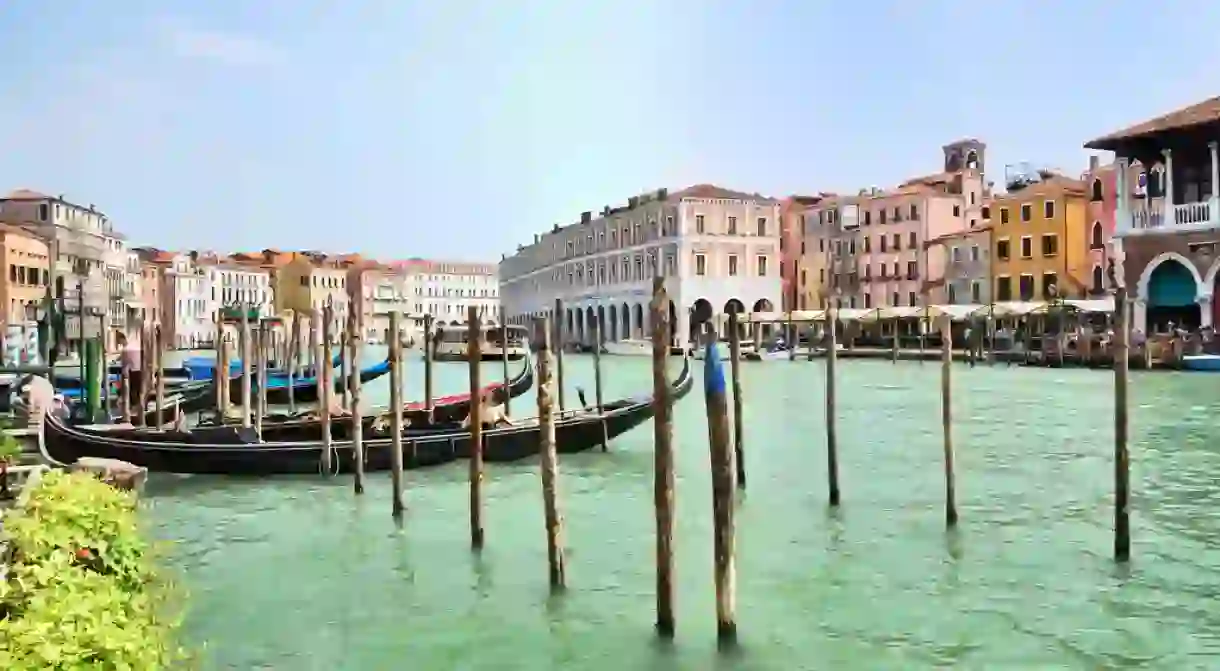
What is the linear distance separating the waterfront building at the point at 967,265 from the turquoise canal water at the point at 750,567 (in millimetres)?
27382

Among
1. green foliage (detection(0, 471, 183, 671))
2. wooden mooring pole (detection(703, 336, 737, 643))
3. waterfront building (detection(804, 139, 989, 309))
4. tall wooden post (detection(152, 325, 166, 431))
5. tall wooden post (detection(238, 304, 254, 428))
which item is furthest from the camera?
waterfront building (detection(804, 139, 989, 309))

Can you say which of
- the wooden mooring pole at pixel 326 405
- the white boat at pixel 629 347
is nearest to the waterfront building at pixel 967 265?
the white boat at pixel 629 347

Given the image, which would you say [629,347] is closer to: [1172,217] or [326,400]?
[1172,217]

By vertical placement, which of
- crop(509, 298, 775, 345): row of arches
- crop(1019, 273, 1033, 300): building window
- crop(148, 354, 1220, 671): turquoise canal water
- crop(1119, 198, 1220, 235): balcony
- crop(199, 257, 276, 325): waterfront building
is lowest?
crop(148, 354, 1220, 671): turquoise canal water

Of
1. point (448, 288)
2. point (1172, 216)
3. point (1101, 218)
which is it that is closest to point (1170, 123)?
point (1172, 216)

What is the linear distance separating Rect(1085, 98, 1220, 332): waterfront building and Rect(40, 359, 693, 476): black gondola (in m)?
16.7

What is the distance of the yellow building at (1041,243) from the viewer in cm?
3681

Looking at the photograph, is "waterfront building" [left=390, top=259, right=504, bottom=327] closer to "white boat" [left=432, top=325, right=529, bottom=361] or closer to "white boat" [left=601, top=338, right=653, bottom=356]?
"white boat" [left=432, top=325, right=529, bottom=361]

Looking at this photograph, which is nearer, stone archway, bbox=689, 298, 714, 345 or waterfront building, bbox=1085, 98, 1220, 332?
waterfront building, bbox=1085, 98, 1220, 332

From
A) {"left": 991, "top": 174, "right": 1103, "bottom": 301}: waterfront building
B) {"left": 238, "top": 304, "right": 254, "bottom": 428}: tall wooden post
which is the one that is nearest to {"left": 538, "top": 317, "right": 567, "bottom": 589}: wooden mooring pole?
{"left": 238, "top": 304, "right": 254, "bottom": 428}: tall wooden post

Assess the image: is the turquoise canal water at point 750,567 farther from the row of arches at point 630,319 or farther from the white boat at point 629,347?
the white boat at point 629,347

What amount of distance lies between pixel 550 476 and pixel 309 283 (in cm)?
8673

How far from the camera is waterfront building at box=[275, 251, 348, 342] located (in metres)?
89.2

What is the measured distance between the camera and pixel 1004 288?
39.8 meters
